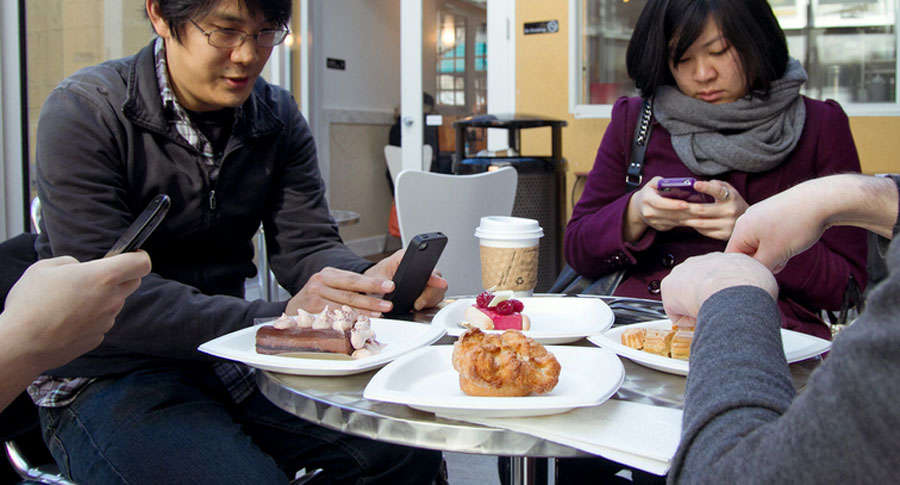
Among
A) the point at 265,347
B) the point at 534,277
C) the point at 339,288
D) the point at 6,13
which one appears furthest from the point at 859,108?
the point at 6,13

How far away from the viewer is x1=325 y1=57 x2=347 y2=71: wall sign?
754cm

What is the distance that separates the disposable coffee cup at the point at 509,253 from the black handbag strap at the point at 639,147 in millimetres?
579

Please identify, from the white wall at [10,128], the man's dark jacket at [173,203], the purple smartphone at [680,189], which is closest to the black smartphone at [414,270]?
the man's dark jacket at [173,203]

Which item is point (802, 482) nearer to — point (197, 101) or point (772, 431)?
point (772, 431)

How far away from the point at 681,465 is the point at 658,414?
0.73 ft

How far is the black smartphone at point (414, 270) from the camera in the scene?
4.57 ft

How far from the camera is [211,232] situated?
5.39ft

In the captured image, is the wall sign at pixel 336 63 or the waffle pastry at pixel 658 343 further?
the wall sign at pixel 336 63

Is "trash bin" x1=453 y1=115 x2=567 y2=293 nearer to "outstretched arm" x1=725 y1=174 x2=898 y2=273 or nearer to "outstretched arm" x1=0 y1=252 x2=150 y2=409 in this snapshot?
"outstretched arm" x1=725 y1=174 x2=898 y2=273

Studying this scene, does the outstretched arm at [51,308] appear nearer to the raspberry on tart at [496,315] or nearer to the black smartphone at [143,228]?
the black smartphone at [143,228]

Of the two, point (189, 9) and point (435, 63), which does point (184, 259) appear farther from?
point (435, 63)

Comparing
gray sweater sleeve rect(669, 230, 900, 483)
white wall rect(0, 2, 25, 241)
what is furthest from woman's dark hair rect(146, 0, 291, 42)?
white wall rect(0, 2, 25, 241)

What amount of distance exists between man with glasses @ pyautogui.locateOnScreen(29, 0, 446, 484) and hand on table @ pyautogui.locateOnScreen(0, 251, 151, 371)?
0.28 metres

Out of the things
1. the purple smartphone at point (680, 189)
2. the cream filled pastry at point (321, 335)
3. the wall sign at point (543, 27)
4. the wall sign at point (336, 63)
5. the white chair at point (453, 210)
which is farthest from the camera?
the wall sign at point (336, 63)
